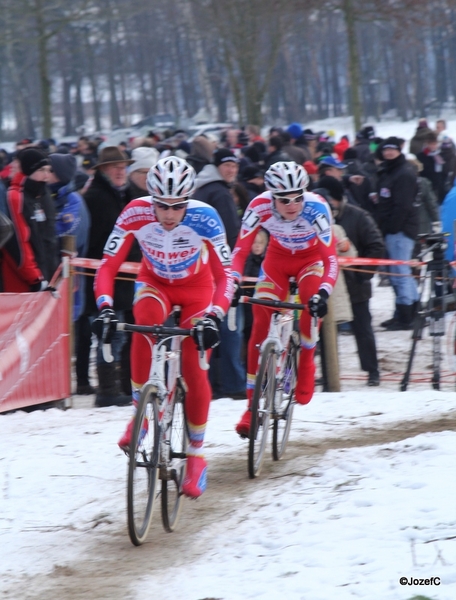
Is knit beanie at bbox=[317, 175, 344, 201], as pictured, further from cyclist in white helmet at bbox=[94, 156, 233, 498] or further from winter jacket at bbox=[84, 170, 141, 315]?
cyclist in white helmet at bbox=[94, 156, 233, 498]

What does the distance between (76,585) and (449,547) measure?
1.89 meters

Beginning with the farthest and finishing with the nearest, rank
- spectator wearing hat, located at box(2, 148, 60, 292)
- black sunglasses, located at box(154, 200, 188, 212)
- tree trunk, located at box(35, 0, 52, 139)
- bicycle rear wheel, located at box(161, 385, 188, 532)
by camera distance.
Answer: tree trunk, located at box(35, 0, 52, 139), spectator wearing hat, located at box(2, 148, 60, 292), black sunglasses, located at box(154, 200, 188, 212), bicycle rear wheel, located at box(161, 385, 188, 532)

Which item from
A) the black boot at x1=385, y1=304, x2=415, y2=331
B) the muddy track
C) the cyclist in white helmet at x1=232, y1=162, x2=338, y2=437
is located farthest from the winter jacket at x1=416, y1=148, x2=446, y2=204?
the muddy track

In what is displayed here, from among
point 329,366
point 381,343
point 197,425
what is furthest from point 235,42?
point 197,425

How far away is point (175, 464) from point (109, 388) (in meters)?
3.16

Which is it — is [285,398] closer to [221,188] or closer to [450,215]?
[450,215]

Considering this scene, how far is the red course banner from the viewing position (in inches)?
325

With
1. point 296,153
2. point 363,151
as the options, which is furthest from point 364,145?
point 296,153

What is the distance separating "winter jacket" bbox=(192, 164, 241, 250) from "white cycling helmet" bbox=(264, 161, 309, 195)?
225cm

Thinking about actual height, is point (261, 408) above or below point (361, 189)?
below

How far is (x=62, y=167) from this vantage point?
945cm

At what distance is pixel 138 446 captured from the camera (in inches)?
205

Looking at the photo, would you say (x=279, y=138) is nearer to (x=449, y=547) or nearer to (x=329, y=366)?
(x=329, y=366)

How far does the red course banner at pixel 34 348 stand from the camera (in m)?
8.25
